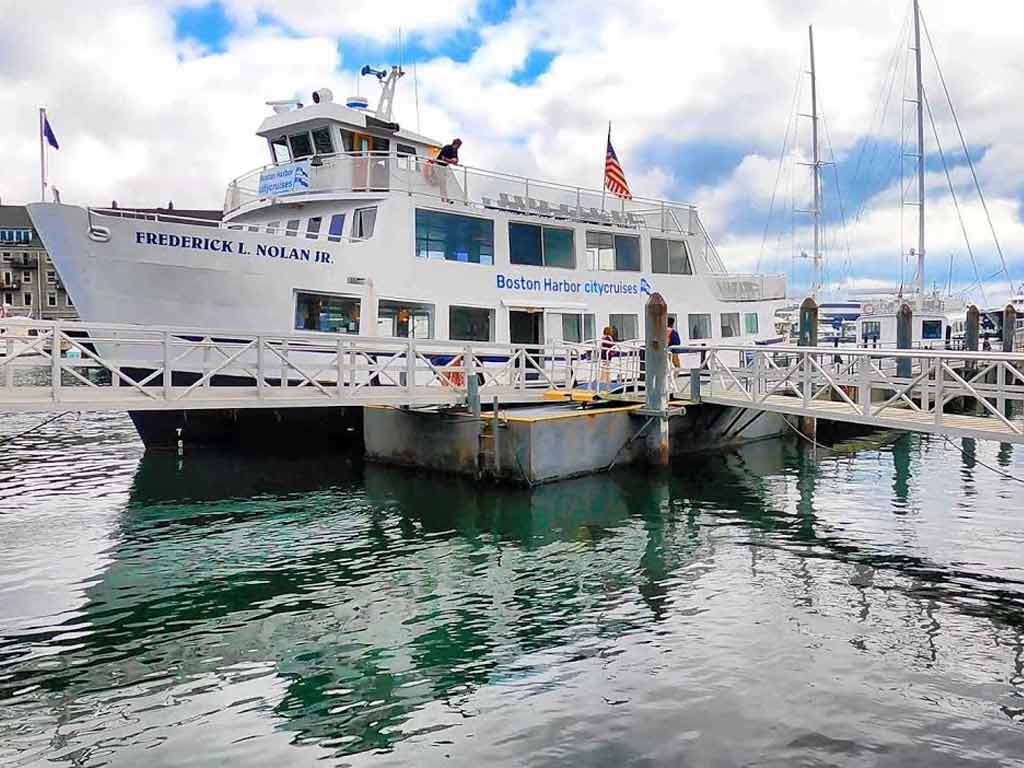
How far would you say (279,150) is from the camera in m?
20.4

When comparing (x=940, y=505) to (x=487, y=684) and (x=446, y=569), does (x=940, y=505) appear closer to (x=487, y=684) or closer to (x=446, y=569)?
(x=446, y=569)

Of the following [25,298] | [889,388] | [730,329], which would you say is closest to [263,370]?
[889,388]

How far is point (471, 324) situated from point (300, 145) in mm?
6088

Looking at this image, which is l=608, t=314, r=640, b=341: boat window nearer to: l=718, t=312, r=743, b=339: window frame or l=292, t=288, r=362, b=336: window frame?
l=718, t=312, r=743, b=339: window frame

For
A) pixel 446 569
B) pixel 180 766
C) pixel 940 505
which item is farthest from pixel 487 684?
pixel 940 505

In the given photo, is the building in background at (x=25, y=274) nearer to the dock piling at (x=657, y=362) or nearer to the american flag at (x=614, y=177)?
the american flag at (x=614, y=177)

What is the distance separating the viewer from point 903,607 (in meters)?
8.67

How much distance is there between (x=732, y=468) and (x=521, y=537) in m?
7.13

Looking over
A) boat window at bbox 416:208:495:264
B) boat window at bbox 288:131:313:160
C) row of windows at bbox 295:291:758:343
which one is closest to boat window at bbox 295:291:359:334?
row of windows at bbox 295:291:758:343

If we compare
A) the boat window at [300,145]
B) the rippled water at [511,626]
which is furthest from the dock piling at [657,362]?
the boat window at [300,145]

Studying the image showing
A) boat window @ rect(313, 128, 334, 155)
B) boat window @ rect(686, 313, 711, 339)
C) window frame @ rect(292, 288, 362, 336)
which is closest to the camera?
window frame @ rect(292, 288, 362, 336)

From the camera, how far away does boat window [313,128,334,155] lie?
63.3ft

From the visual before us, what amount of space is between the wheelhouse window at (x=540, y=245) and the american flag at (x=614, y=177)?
7.38ft

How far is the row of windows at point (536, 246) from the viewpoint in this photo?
727 inches
